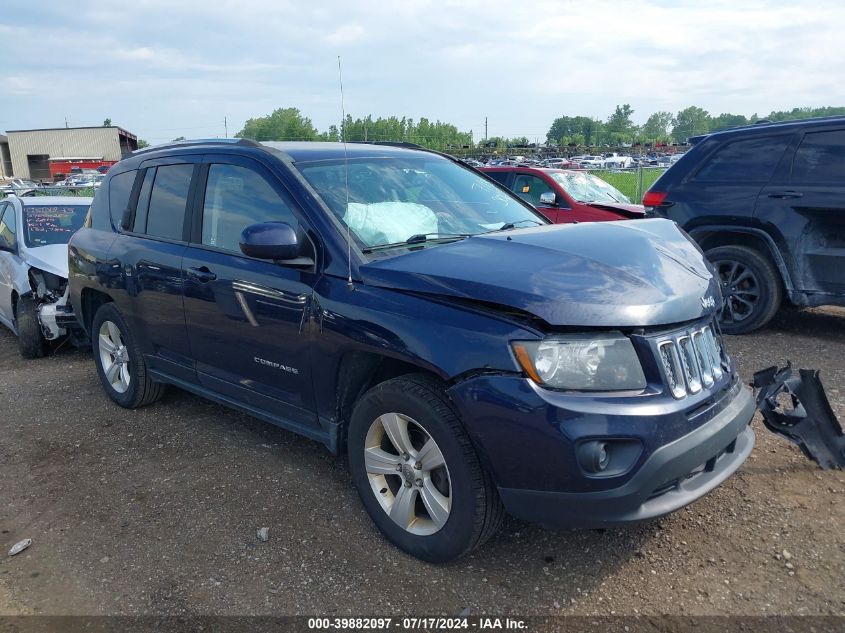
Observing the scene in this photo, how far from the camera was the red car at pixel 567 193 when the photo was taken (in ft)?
31.0

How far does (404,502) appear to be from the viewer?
305 centimetres

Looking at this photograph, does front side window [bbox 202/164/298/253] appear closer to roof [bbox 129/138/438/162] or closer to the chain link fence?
roof [bbox 129/138/438/162]

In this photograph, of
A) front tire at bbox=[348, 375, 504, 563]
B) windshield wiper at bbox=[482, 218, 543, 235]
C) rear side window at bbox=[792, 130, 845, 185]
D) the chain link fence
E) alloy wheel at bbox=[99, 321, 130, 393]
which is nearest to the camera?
front tire at bbox=[348, 375, 504, 563]

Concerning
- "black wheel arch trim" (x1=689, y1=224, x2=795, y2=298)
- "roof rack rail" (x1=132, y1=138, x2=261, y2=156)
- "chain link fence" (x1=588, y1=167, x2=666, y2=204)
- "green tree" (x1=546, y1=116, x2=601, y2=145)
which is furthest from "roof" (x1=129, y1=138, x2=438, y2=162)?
"green tree" (x1=546, y1=116, x2=601, y2=145)

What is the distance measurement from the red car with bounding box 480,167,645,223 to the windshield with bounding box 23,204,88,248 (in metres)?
5.27

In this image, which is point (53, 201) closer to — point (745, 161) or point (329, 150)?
point (329, 150)

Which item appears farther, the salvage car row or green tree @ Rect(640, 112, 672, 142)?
green tree @ Rect(640, 112, 672, 142)

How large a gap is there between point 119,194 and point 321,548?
3279 millimetres

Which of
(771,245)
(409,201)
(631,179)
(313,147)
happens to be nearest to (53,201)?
(313,147)

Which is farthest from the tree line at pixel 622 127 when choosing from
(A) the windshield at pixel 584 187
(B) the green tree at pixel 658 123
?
(A) the windshield at pixel 584 187

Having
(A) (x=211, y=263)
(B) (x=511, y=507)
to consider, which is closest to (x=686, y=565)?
(B) (x=511, y=507)

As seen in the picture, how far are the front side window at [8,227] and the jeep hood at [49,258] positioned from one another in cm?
35

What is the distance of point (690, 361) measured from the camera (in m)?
2.80

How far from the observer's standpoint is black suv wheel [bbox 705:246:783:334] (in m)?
6.27
